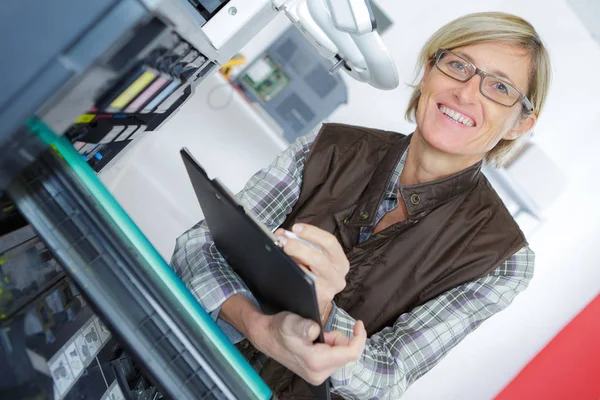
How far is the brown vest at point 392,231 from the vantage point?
108 cm

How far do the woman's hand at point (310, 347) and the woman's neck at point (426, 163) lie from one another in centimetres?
57

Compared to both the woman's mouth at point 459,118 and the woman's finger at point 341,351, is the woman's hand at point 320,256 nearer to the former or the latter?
the woman's finger at point 341,351

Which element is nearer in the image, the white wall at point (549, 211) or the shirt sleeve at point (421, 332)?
the shirt sleeve at point (421, 332)

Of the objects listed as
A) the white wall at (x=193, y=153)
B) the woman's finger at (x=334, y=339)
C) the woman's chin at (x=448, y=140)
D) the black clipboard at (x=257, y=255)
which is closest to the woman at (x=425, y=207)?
the woman's chin at (x=448, y=140)

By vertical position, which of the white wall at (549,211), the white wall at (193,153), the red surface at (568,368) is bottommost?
the red surface at (568,368)

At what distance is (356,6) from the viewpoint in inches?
32.3

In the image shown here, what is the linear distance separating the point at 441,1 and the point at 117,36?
1.88 metres

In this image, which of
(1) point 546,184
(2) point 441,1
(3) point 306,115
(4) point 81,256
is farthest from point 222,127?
(4) point 81,256

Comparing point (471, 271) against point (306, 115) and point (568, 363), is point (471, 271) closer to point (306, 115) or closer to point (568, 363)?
point (568, 363)

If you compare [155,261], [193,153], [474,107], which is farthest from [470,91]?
[193,153]

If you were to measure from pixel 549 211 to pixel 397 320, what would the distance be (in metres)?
1.10

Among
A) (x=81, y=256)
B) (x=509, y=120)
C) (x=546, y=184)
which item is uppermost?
(x=81, y=256)

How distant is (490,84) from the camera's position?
1.14 meters

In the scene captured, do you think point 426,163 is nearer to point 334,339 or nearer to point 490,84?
point 490,84
